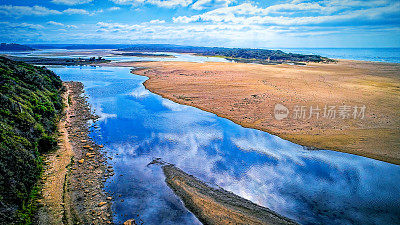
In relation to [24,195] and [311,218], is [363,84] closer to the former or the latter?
[311,218]

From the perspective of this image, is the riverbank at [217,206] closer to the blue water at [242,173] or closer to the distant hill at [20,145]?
the blue water at [242,173]

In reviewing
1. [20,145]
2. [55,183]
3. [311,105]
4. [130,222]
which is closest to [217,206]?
[130,222]

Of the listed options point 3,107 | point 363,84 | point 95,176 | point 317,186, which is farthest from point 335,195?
point 363,84

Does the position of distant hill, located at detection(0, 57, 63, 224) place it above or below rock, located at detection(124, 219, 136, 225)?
above

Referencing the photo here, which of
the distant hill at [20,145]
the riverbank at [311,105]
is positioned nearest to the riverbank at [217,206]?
the distant hill at [20,145]

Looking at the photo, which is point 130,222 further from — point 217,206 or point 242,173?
point 242,173

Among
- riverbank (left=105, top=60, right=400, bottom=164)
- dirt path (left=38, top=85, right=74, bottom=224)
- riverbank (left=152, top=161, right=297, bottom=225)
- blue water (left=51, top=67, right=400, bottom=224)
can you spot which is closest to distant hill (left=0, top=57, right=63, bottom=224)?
dirt path (left=38, top=85, right=74, bottom=224)

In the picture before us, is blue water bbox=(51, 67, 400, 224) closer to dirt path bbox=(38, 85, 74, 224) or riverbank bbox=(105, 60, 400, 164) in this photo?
riverbank bbox=(105, 60, 400, 164)
